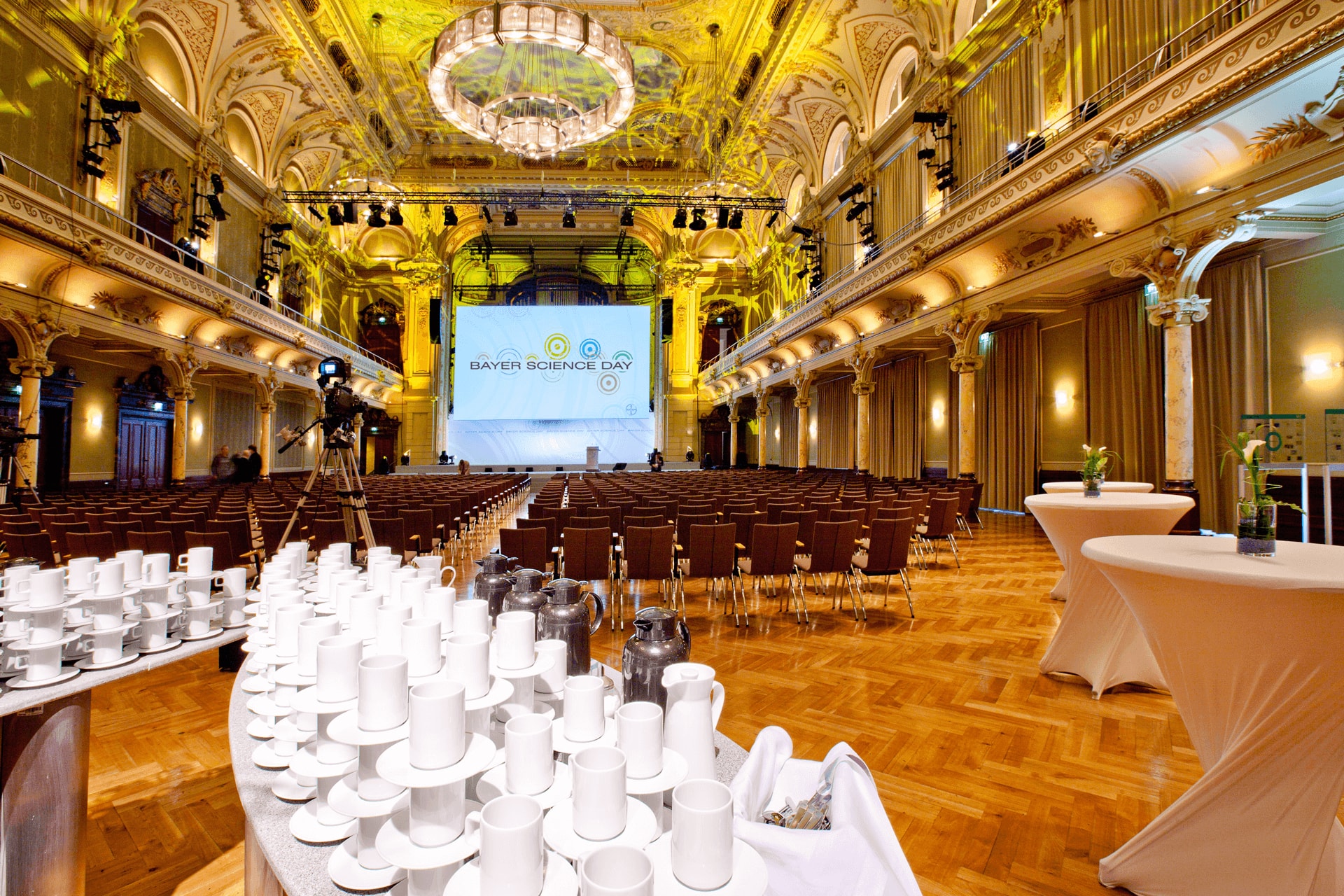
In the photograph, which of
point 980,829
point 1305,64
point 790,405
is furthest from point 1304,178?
point 790,405

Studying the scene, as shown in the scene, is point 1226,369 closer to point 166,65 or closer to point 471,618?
point 471,618

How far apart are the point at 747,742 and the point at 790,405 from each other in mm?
19823

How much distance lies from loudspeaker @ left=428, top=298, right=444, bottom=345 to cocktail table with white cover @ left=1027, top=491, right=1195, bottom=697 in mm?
22209

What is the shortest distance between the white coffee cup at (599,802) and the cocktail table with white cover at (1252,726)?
161 cm

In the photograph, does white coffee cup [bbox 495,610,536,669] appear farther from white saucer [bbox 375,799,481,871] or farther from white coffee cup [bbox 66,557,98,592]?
white coffee cup [bbox 66,557,98,592]

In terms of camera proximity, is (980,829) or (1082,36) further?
(1082,36)

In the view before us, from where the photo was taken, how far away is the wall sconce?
21.0 feet

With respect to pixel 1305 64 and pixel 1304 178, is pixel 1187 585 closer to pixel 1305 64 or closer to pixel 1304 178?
pixel 1305 64

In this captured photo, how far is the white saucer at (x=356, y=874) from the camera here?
0.79 metres

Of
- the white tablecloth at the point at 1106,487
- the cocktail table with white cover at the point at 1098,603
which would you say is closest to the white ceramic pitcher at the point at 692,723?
the cocktail table with white cover at the point at 1098,603

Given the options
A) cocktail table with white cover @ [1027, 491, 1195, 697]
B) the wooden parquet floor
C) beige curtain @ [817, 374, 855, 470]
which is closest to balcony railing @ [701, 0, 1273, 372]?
cocktail table with white cover @ [1027, 491, 1195, 697]

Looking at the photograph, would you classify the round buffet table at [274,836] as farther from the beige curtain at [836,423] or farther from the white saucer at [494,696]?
the beige curtain at [836,423]

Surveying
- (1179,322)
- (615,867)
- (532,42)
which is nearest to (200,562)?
(615,867)

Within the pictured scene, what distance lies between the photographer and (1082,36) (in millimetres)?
8180
